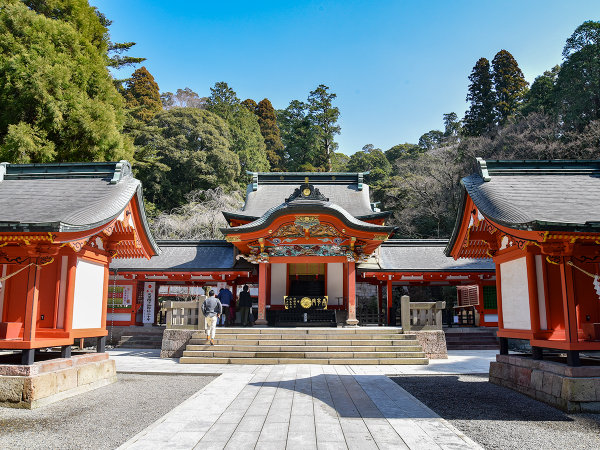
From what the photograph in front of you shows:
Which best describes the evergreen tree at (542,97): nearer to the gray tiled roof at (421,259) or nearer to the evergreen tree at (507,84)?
the evergreen tree at (507,84)

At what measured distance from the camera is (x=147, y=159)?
101 feet

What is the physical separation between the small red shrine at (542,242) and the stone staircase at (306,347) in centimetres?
374

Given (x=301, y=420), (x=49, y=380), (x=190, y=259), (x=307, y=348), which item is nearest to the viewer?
(x=301, y=420)

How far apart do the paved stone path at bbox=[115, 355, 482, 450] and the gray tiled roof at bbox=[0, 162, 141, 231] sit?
11.9 feet

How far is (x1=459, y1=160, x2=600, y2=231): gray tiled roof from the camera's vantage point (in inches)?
264

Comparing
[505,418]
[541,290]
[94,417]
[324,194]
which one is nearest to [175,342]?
[94,417]

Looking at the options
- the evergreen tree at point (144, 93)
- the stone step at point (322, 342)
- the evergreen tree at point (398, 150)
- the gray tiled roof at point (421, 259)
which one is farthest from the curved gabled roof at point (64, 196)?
the evergreen tree at point (398, 150)

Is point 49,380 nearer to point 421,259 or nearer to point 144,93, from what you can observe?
point 421,259

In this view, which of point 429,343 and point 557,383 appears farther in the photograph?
point 429,343

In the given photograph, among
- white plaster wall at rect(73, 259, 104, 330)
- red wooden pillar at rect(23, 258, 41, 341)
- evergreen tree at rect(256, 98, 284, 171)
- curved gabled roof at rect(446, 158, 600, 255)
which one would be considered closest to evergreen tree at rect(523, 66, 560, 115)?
curved gabled roof at rect(446, 158, 600, 255)

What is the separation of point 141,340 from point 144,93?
3558 centimetres

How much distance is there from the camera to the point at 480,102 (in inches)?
1551

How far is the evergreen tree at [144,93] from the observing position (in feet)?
139

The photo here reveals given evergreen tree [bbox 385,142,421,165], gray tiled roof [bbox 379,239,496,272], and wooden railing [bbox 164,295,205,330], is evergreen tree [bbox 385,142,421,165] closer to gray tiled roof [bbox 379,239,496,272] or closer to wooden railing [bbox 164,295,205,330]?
gray tiled roof [bbox 379,239,496,272]
